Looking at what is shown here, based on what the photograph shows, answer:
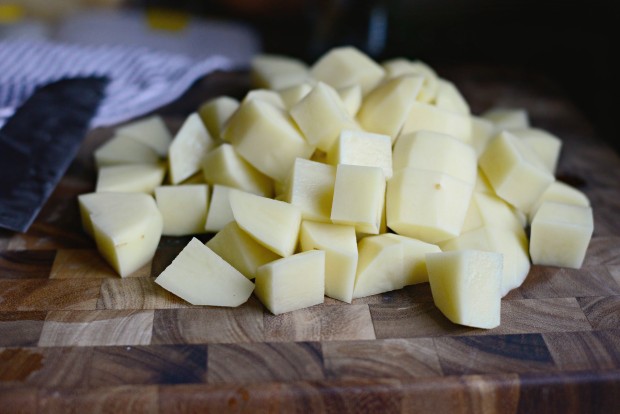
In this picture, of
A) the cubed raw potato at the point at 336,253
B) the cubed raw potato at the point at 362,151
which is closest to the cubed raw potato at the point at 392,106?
the cubed raw potato at the point at 362,151

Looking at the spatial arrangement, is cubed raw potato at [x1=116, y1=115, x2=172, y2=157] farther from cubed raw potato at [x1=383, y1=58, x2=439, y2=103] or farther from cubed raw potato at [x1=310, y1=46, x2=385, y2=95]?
cubed raw potato at [x1=383, y1=58, x2=439, y2=103]

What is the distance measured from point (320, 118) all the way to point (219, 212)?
0.30 metres

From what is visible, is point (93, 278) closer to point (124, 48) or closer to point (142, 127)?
point (142, 127)

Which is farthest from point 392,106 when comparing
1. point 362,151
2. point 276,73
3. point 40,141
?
point 40,141

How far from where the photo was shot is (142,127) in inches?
74.8

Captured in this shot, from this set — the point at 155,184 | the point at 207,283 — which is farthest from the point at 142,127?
the point at 207,283

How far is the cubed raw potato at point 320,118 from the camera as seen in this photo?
1575 millimetres

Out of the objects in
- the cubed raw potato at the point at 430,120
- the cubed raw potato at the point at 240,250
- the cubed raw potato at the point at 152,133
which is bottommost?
the cubed raw potato at the point at 240,250

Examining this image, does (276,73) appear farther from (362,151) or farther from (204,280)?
(204,280)

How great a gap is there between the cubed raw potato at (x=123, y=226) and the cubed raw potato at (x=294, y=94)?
1.35 feet

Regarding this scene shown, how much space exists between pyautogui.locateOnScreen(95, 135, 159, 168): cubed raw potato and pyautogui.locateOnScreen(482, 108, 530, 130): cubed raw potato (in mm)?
948

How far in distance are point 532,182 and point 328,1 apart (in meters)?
1.35

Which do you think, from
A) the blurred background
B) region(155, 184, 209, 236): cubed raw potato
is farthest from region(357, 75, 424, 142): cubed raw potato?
the blurred background

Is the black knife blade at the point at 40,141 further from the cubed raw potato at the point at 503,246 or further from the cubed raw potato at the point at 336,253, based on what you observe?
the cubed raw potato at the point at 503,246
